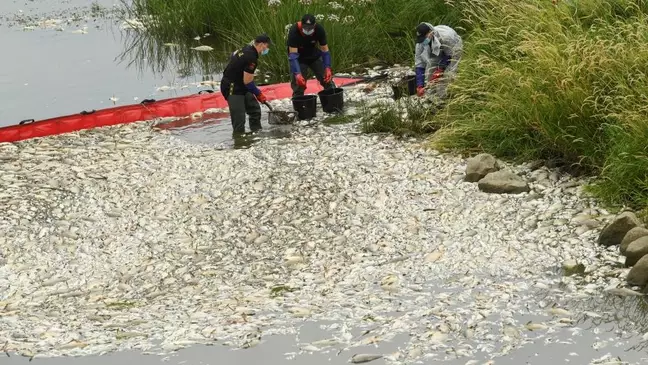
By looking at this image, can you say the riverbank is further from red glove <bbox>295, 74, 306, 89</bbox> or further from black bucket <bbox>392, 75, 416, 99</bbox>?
red glove <bbox>295, 74, 306, 89</bbox>

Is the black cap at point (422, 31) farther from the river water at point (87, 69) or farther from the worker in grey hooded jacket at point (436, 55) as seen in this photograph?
the river water at point (87, 69)

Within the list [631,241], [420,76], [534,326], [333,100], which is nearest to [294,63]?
[333,100]

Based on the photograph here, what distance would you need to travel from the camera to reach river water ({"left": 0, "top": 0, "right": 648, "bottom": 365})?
8180 millimetres

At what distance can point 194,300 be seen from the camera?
369 inches

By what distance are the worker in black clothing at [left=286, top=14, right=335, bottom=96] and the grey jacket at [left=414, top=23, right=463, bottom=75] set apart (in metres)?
1.48

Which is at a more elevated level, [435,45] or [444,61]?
[435,45]

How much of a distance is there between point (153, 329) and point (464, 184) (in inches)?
171

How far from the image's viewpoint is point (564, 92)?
11438 mm

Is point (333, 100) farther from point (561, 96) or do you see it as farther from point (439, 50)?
point (561, 96)

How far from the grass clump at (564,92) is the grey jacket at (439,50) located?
1.88 feet

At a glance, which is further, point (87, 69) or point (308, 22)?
point (87, 69)

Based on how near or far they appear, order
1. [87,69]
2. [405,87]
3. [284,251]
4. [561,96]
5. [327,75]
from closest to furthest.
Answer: [284,251]
[561,96]
[405,87]
[327,75]
[87,69]

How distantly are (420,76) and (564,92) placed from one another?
3174 mm

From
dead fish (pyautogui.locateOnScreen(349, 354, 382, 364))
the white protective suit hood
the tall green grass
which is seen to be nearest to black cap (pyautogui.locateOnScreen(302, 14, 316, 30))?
the white protective suit hood
